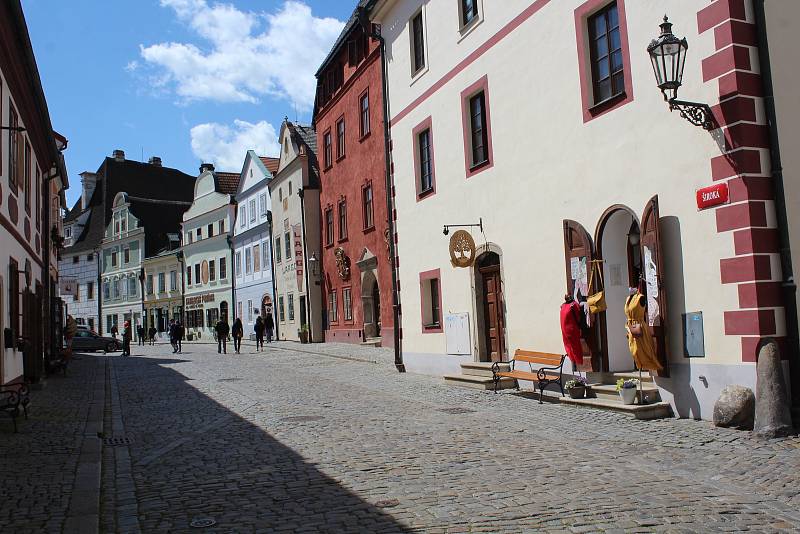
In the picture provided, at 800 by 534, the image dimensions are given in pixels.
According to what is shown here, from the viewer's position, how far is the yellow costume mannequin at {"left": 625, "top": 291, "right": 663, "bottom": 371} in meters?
10.1

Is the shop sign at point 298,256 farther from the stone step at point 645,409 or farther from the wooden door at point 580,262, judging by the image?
the stone step at point 645,409

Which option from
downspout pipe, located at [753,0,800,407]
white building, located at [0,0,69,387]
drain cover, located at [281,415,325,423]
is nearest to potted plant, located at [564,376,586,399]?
downspout pipe, located at [753,0,800,407]

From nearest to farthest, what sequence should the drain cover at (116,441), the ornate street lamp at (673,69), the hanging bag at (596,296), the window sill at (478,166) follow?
the ornate street lamp at (673,69) < the drain cover at (116,441) < the hanging bag at (596,296) < the window sill at (478,166)

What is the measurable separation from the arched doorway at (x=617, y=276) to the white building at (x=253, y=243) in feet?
102

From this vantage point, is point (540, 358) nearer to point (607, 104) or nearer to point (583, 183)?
point (583, 183)

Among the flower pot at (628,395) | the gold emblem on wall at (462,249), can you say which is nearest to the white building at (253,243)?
the gold emblem on wall at (462,249)

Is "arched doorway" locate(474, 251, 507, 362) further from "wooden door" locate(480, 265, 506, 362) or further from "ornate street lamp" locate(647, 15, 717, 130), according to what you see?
"ornate street lamp" locate(647, 15, 717, 130)

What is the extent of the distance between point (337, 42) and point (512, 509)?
2793 cm

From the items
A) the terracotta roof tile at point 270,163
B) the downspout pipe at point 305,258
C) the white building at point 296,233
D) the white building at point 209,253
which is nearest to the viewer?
the downspout pipe at point 305,258

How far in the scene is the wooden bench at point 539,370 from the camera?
484 inches

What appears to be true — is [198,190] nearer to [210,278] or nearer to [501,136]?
[210,278]

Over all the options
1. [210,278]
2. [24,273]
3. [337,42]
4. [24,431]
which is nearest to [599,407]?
[24,431]

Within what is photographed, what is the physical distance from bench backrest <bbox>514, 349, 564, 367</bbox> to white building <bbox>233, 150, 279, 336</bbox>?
29.0 meters

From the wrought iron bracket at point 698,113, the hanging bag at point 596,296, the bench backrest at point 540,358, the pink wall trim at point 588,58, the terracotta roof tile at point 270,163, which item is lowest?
the bench backrest at point 540,358
